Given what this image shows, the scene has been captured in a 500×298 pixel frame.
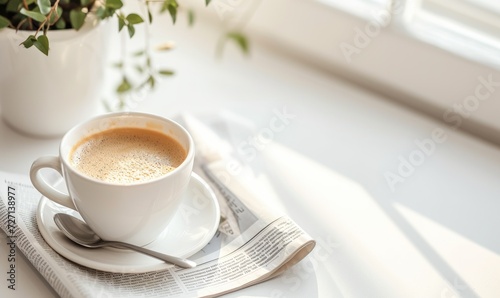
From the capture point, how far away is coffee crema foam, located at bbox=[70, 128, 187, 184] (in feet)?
2.30

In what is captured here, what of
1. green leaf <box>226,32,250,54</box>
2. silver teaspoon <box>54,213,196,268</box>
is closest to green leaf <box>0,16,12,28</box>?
silver teaspoon <box>54,213,196,268</box>

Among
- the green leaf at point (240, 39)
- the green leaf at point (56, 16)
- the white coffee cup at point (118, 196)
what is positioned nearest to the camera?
the white coffee cup at point (118, 196)

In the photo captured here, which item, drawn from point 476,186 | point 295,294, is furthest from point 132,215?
point 476,186

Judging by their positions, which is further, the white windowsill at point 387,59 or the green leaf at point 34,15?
the white windowsill at point 387,59

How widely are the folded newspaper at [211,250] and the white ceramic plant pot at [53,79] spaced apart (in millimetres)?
93

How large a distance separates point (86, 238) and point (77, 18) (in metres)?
0.25

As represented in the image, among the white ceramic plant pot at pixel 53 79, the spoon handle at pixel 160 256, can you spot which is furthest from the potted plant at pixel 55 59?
the spoon handle at pixel 160 256

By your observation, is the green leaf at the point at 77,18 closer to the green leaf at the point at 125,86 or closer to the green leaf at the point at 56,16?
the green leaf at the point at 56,16

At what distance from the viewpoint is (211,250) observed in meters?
0.74

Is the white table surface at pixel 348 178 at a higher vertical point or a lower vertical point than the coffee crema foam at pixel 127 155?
lower

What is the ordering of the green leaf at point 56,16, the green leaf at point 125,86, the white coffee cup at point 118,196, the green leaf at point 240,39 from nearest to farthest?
the white coffee cup at point 118,196 < the green leaf at point 56,16 < the green leaf at point 125,86 < the green leaf at point 240,39

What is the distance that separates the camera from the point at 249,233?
76 cm

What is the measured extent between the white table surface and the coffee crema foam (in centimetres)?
12

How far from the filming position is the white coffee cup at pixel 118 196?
660 millimetres
